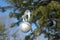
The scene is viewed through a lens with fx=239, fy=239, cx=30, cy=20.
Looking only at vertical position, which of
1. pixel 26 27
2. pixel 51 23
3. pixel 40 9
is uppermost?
pixel 40 9

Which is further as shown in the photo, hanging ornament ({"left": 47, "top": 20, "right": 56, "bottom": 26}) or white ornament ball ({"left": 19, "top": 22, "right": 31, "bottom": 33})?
hanging ornament ({"left": 47, "top": 20, "right": 56, "bottom": 26})

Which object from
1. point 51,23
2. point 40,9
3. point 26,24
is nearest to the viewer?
point 40,9

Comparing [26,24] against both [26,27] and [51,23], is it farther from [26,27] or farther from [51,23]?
[51,23]

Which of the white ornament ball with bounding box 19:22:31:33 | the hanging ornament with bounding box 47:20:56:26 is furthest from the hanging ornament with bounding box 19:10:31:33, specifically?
the hanging ornament with bounding box 47:20:56:26

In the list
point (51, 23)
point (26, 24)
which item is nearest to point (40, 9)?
point (26, 24)

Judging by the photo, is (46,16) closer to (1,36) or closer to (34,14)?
(34,14)

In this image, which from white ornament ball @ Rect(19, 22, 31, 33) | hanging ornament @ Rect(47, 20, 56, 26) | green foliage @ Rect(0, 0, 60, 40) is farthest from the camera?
hanging ornament @ Rect(47, 20, 56, 26)

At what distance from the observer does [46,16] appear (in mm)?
4316

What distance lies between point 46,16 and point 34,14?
22 cm

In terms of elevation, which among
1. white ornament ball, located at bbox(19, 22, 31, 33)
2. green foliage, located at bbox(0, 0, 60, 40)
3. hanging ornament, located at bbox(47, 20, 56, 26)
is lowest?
hanging ornament, located at bbox(47, 20, 56, 26)

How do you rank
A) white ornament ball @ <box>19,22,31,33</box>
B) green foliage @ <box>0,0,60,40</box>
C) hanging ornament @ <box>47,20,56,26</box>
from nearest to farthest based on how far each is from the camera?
green foliage @ <box>0,0,60,40</box>
white ornament ball @ <box>19,22,31,33</box>
hanging ornament @ <box>47,20,56,26</box>

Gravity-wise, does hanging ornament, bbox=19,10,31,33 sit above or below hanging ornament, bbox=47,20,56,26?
above

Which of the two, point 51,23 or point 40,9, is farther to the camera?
point 51,23

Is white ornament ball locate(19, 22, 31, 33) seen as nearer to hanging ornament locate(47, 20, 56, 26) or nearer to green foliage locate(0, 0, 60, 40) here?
green foliage locate(0, 0, 60, 40)
